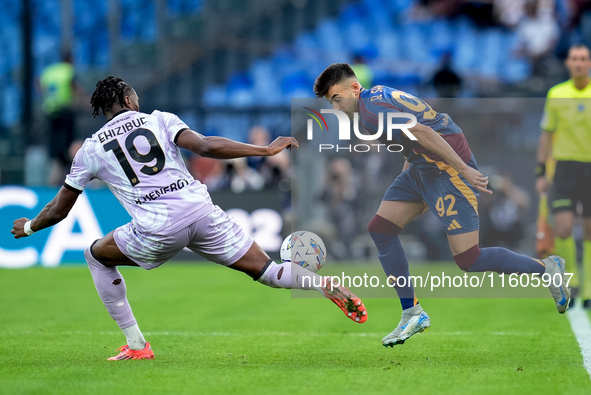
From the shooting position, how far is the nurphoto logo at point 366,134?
6.70m

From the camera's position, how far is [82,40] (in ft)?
71.6

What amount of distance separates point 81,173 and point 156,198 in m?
0.54

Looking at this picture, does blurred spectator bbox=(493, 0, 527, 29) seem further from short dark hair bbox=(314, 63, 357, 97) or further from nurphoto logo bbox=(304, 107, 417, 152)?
short dark hair bbox=(314, 63, 357, 97)

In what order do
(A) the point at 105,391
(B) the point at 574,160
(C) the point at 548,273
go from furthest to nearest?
(B) the point at 574,160 < (C) the point at 548,273 < (A) the point at 105,391

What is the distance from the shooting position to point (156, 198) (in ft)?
21.2

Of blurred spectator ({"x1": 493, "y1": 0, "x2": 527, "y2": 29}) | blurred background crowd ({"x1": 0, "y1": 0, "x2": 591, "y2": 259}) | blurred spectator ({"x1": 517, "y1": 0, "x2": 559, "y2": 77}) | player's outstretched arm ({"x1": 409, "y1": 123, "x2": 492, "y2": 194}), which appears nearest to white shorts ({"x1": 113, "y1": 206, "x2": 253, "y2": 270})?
player's outstretched arm ({"x1": 409, "y1": 123, "x2": 492, "y2": 194})

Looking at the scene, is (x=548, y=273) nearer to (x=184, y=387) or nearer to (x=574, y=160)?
(x=184, y=387)

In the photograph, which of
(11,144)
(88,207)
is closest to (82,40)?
(11,144)

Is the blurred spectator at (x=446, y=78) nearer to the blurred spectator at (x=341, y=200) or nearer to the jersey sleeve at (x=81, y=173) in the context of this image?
the blurred spectator at (x=341, y=200)

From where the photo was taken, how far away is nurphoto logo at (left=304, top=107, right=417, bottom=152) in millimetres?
6695

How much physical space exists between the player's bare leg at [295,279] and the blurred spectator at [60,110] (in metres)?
10.6

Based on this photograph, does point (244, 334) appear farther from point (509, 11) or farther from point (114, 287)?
point (509, 11)

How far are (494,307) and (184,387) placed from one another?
5.76 meters

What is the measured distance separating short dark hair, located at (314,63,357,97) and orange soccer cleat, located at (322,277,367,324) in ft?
4.46
